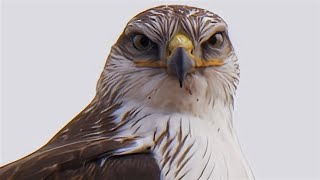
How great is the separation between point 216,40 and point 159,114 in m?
0.60

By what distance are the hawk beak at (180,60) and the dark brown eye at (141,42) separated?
0.70ft

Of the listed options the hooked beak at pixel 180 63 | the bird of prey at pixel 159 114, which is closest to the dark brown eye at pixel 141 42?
the bird of prey at pixel 159 114

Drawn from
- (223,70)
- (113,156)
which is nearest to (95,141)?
(113,156)

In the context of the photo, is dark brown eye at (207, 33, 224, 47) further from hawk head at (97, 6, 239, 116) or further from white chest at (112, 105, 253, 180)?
white chest at (112, 105, 253, 180)

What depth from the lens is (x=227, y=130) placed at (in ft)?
38.9

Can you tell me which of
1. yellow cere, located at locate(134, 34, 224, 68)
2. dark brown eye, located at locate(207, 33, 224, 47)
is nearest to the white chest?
yellow cere, located at locate(134, 34, 224, 68)

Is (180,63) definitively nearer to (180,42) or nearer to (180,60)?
(180,60)

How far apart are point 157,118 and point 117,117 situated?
277 mm

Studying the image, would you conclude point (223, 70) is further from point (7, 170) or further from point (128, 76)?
point (7, 170)

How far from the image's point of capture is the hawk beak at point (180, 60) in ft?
37.2

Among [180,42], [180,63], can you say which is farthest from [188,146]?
[180,42]

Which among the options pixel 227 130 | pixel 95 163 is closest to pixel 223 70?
pixel 227 130

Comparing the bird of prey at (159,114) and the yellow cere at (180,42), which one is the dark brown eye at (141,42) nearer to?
the bird of prey at (159,114)

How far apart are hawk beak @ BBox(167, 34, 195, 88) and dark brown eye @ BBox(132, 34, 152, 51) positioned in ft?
0.70
